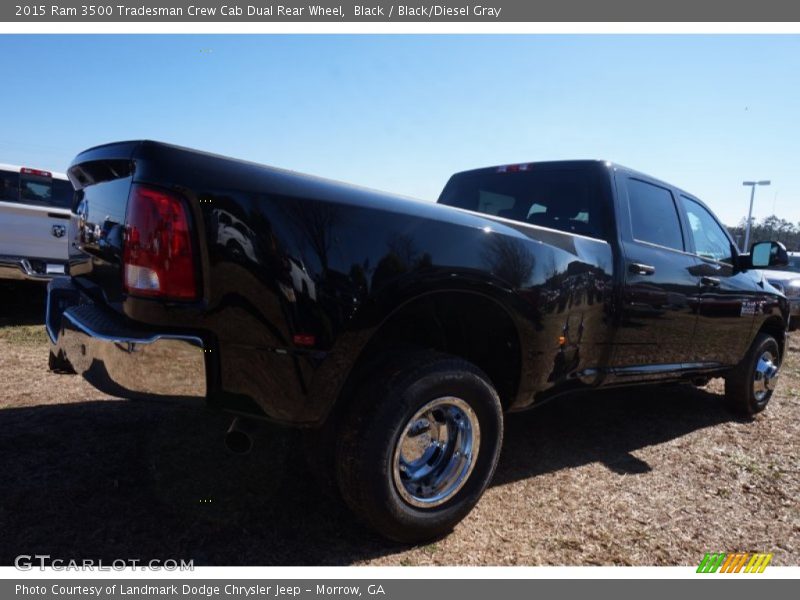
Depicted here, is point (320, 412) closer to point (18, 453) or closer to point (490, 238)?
point (490, 238)

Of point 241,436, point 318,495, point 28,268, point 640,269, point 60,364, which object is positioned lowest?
point 318,495

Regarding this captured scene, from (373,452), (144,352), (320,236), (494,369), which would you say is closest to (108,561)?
(144,352)

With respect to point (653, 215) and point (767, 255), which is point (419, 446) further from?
point (767, 255)

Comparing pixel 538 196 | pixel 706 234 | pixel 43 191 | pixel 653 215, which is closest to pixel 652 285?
pixel 653 215

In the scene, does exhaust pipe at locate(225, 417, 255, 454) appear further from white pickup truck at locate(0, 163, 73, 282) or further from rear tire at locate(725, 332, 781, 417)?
white pickup truck at locate(0, 163, 73, 282)

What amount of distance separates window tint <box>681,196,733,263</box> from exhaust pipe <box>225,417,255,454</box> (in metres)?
3.55

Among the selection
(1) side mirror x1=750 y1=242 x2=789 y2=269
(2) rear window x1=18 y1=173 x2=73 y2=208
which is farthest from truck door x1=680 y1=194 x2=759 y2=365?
(2) rear window x1=18 y1=173 x2=73 y2=208

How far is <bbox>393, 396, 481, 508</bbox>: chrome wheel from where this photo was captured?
2.42 meters

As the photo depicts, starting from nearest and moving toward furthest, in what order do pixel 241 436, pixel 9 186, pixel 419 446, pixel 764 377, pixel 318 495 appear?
1. pixel 241 436
2. pixel 419 446
3. pixel 318 495
4. pixel 764 377
5. pixel 9 186

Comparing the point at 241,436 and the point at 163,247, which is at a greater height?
the point at 163,247

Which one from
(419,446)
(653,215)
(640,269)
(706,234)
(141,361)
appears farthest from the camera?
(706,234)

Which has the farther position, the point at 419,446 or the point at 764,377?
the point at 764,377

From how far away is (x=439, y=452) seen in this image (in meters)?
2.55

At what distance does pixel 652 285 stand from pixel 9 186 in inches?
294
